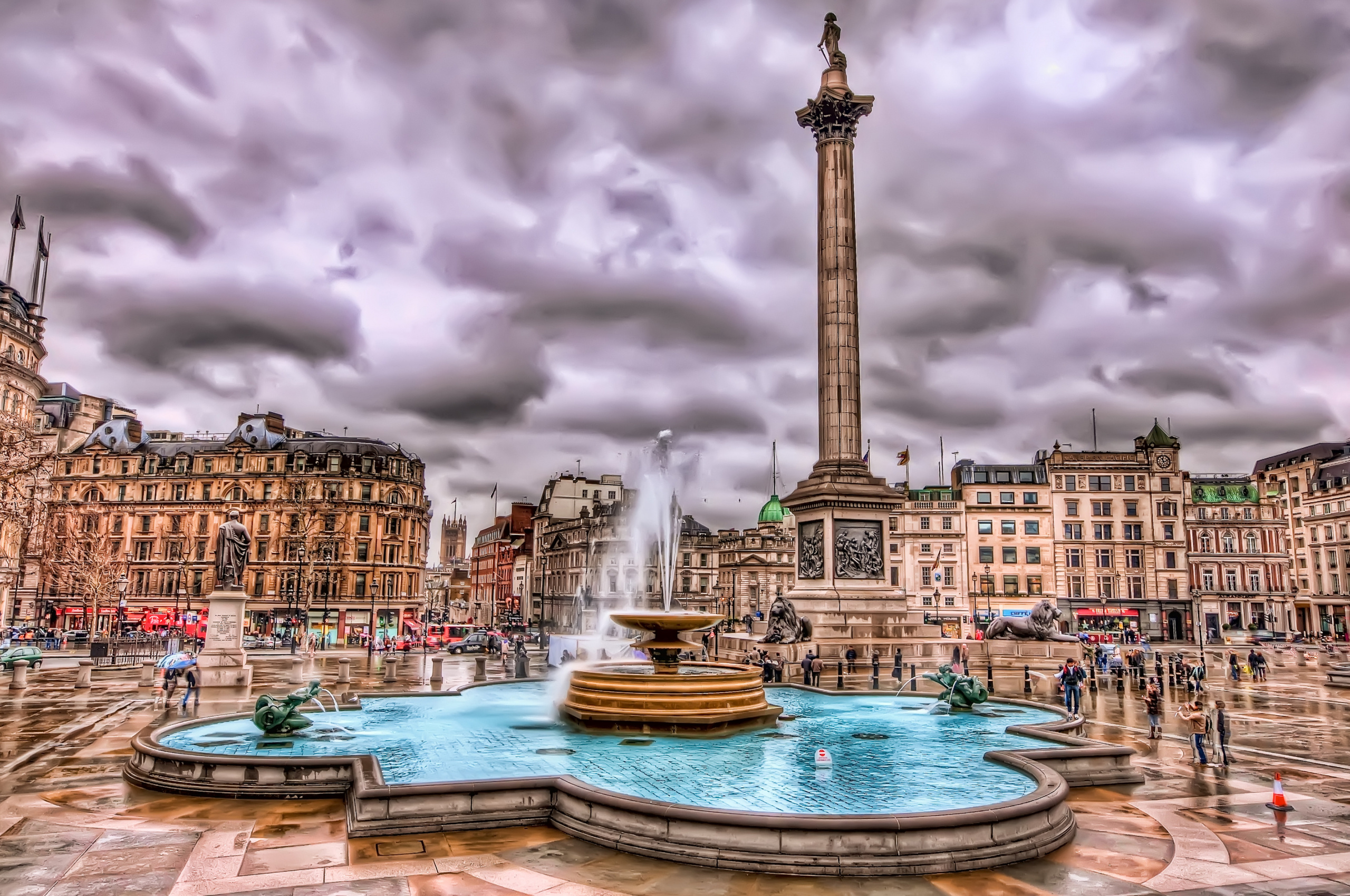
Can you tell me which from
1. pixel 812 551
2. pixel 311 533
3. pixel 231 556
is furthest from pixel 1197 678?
pixel 311 533

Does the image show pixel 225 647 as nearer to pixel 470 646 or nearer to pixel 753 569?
pixel 470 646

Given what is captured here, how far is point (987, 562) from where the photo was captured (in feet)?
259

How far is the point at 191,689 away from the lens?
26.7m

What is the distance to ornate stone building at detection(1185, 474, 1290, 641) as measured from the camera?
260ft

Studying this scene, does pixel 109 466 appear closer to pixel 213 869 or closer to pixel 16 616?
pixel 16 616

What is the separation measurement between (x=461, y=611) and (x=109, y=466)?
91.8 m

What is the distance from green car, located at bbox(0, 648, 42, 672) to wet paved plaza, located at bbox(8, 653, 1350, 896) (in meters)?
25.8

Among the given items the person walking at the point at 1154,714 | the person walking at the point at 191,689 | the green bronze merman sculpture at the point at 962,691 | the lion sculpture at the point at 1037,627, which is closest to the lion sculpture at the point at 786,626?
the lion sculpture at the point at 1037,627

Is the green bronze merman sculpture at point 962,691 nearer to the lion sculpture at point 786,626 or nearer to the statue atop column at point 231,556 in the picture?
the lion sculpture at point 786,626

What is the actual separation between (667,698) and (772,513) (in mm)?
84362

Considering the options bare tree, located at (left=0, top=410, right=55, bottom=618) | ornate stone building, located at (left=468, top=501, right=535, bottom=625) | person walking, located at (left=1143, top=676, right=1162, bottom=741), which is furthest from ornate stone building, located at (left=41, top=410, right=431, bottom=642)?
person walking, located at (left=1143, top=676, right=1162, bottom=741)

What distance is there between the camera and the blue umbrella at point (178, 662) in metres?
27.4

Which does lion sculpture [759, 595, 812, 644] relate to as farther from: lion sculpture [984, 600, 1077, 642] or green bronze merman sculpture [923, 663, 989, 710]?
green bronze merman sculpture [923, 663, 989, 710]

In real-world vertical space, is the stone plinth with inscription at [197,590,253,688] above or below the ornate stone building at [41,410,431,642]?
below
